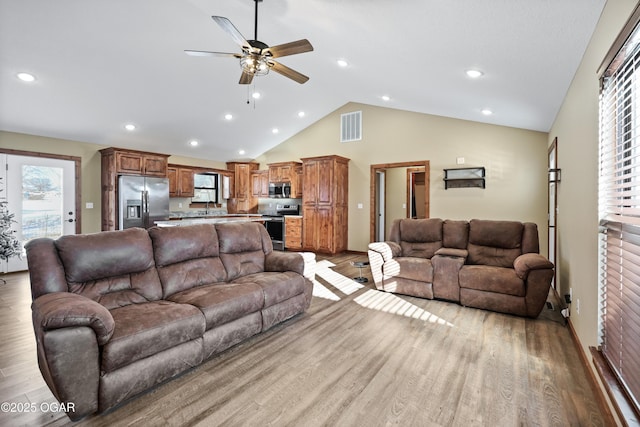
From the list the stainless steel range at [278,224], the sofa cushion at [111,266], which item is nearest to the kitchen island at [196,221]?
the stainless steel range at [278,224]

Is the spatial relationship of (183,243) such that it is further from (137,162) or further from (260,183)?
(260,183)

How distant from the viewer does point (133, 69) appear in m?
4.42

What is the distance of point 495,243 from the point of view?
13.2 ft

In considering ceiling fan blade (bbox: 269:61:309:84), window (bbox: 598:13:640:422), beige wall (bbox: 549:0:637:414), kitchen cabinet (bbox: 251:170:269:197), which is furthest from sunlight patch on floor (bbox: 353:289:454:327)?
kitchen cabinet (bbox: 251:170:269:197)

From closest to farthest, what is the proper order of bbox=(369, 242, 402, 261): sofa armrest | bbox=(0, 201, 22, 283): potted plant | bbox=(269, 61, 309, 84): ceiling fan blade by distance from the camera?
bbox=(269, 61, 309, 84): ceiling fan blade
bbox=(369, 242, 402, 261): sofa armrest
bbox=(0, 201, 22, 283): potted plant

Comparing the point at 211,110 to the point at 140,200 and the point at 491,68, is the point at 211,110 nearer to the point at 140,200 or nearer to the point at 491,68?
the point at 140,200

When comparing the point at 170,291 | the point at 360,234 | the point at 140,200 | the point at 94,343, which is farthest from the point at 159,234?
the point at 360,234

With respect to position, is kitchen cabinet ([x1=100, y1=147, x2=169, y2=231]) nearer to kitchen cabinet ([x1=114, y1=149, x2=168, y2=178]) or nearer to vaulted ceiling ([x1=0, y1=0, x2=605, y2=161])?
kitchen cabinet ([x1=114, y1=149, x2=168, y2=178])

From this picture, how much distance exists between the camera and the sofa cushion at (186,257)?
108 inches

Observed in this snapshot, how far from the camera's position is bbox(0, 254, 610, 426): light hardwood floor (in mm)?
1792

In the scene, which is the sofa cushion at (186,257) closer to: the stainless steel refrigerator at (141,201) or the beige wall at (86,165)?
the stainless steel refrigerator at (141,201)

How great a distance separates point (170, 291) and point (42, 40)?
346 cm

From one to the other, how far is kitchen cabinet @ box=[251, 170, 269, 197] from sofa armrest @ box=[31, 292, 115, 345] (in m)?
6.85

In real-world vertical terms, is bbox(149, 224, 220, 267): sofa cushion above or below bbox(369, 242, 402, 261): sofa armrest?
above
